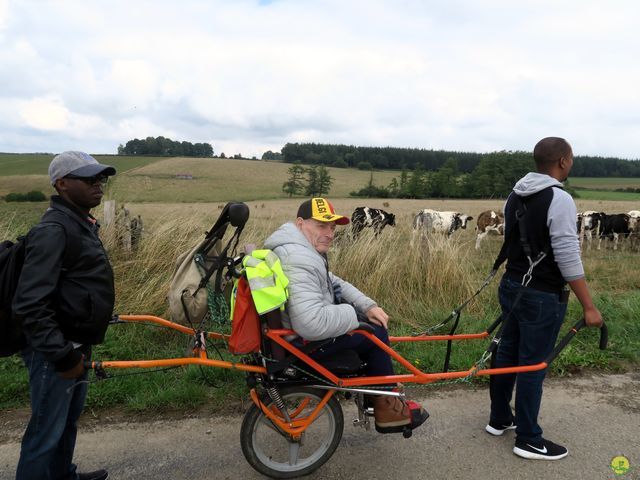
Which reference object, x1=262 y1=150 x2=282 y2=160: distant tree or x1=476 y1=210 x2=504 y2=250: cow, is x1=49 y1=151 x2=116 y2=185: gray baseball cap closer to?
x1=476 y1=210 x2=504 y2=250: cow

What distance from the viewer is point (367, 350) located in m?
2.95

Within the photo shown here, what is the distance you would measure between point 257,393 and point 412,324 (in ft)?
11.0

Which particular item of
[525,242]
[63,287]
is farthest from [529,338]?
[63,287]

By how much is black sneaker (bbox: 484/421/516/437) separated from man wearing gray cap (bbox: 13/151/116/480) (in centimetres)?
285

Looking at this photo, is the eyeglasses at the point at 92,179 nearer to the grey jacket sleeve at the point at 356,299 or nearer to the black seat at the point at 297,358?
the black seat at the point at 297,358

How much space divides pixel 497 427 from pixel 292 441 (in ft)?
5.34

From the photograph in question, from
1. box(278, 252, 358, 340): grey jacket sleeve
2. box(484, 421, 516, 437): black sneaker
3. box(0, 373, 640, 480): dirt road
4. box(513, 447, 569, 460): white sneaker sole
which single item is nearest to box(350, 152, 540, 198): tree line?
box(0, 373, 640, 480): dirt road

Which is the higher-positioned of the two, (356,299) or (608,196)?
(608,196)

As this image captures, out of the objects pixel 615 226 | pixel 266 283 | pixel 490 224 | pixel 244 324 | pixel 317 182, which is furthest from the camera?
pixel 317 182

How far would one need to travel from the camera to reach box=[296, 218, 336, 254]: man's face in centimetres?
287

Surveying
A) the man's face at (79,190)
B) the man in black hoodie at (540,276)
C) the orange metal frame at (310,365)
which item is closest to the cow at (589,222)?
the man in black hoodie at (540,276)

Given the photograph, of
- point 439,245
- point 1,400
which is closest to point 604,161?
point 439,245

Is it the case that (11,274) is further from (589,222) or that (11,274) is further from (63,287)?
(589,222)

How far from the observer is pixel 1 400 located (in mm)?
3752
